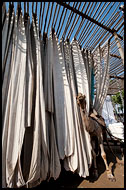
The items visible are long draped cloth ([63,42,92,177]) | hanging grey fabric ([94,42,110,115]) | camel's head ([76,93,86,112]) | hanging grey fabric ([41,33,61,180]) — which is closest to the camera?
hanging grey fabric ([41,33,61,180])

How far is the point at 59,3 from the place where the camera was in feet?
6.15

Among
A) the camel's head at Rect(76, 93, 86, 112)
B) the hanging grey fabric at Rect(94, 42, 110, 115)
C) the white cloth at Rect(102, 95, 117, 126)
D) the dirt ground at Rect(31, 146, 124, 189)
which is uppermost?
the hanging grey fabric at Rect(94, 42, 110, 115)

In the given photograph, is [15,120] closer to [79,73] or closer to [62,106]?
[62,106]

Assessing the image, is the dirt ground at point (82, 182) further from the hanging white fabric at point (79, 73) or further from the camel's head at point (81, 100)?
the hanging white fabric at point (79, 73)

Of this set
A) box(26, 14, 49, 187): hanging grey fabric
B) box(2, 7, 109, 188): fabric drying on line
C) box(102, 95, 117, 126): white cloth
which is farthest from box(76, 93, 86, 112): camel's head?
box(102, 95, 117, 126): white cloth

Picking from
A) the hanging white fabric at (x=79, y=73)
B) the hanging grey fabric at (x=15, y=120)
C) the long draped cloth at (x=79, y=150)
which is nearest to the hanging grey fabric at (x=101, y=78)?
the hanging white fabric at (x=79, y=73)

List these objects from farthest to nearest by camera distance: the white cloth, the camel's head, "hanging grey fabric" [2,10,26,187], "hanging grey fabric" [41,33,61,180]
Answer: the white cloth → the camel's head → "hanging grey fabric" [41,33,61,180] → "hanging grey fabric" [2,10,26,187]

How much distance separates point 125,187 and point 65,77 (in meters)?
2.19

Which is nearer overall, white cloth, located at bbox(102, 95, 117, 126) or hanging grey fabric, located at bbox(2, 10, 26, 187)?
hanging grey fabric, located at bbox(2, 10, 26, 187)

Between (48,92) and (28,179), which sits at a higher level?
(48,92)

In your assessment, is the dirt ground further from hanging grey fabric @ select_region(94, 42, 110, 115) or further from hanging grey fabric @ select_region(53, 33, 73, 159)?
hanging grey fabric @ select_region(94, 42, 110, 115)

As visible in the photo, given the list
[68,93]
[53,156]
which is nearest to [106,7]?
[68,93]

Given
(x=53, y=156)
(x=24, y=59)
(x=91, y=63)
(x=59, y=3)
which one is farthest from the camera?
(x=91, y=63)

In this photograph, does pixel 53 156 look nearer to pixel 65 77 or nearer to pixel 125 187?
pixel 125 187
